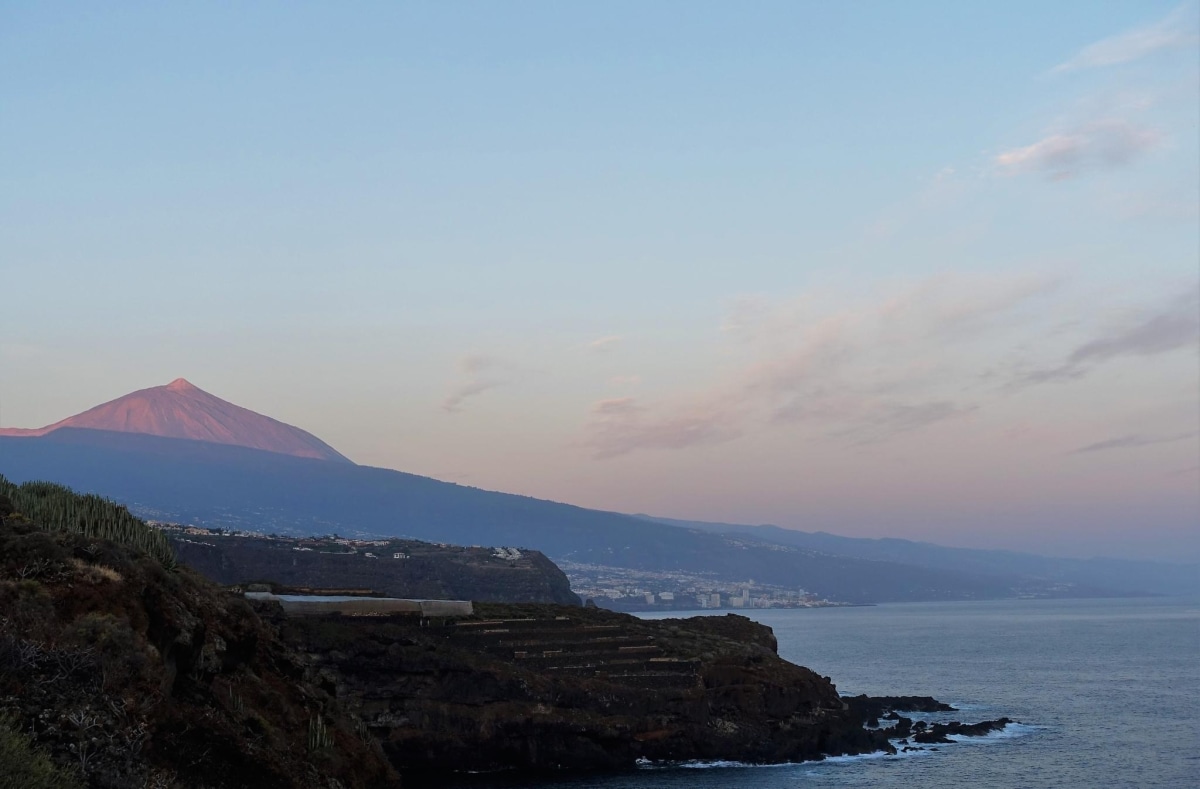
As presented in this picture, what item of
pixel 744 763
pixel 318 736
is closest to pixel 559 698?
pixel 744 763

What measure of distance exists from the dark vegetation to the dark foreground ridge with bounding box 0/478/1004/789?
0.04m

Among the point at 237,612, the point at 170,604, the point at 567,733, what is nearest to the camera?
the point at 170,604

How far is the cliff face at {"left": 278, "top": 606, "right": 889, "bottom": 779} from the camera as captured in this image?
60.9 m

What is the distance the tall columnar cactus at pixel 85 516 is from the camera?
26.0 meters

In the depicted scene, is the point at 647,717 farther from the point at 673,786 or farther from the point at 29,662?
the point at 29,662

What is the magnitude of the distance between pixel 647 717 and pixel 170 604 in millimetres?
46306

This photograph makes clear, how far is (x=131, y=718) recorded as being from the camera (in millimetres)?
18406

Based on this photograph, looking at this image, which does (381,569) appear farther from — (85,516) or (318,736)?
(318,736)

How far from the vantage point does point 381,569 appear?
145 m

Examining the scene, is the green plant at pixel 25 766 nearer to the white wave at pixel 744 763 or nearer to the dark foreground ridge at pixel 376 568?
the white wave at pixel 744 763

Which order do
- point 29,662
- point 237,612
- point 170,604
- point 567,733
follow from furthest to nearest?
point 567,733 → point 237,612 → point 170,604 → point 29,662

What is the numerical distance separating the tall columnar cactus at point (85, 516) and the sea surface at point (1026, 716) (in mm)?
32738

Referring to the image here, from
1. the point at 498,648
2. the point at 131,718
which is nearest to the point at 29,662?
the point at 131,718

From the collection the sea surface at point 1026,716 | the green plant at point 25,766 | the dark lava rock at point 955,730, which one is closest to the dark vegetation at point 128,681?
the green plant at point 25,766
